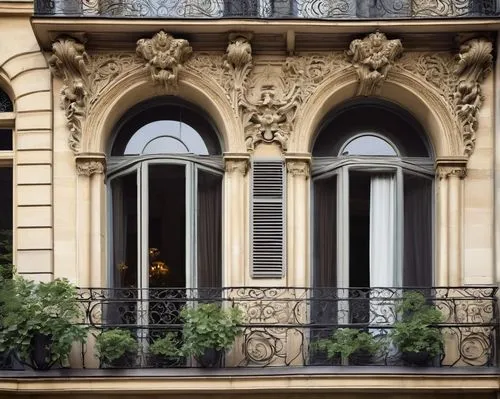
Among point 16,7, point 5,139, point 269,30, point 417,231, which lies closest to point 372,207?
point 417,231

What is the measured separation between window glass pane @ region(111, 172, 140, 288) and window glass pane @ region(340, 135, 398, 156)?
10.3 ft

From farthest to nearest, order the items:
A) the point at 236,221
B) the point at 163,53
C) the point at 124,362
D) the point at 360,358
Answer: the point at 236,221 → the point at 163,53 → the point at 360,358 → the point at 124,362

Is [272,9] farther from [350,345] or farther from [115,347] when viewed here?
[115,347]

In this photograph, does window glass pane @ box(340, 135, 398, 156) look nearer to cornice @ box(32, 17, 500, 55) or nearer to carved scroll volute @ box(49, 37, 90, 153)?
cornice @ box(32, 17, 500, 55)

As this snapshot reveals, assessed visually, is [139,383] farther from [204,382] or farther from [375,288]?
[375,288]

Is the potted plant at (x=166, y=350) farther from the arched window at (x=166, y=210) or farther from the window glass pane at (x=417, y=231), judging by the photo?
the window glass pane at (x=417, y=231)

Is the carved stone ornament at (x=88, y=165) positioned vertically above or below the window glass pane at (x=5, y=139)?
below

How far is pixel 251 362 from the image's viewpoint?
47.4ft

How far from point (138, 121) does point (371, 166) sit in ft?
11.4

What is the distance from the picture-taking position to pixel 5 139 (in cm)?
1541

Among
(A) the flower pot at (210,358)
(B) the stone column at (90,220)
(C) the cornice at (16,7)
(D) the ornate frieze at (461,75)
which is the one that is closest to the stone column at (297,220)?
(A) the flower pot at (210,358)

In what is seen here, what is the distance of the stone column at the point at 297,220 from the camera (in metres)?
14.8

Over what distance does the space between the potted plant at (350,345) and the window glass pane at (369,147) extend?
106 inches

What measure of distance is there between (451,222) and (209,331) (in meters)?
3.76
